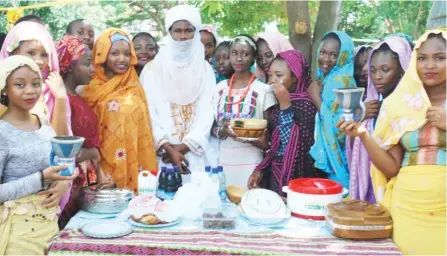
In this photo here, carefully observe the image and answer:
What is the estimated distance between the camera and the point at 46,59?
10.1ft

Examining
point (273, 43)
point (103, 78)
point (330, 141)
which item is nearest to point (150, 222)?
point (103, 78)

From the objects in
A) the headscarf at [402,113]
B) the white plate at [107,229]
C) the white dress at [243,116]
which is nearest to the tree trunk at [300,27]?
the white dress at [243,116]

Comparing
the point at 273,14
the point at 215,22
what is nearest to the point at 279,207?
the point at 273,14

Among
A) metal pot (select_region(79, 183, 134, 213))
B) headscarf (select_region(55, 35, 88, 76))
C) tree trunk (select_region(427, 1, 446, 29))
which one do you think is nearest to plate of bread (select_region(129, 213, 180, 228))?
metal pot (select_region(79, 183, 134, 213))

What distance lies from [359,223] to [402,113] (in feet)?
2.15

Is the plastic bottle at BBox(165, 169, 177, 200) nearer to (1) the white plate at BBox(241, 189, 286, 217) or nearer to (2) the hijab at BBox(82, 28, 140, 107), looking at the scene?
(1) the white plate at BBox(241, 189, 286, 217)

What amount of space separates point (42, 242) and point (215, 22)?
24.3ft

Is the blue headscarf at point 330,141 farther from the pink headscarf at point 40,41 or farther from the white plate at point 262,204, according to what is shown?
the pink headscarf at point 40,41

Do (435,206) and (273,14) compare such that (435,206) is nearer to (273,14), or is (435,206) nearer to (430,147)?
(430,147)

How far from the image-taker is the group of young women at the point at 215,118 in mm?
2502

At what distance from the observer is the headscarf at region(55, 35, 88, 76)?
133 inches

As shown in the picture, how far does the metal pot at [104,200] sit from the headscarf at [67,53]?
→ 3.31 feet

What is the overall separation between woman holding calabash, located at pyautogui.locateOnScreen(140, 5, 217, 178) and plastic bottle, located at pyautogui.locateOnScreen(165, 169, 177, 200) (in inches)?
26.1

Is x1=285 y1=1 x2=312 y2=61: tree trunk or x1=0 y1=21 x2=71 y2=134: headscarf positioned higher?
x1=285 y1=1 x2=312 y2=61: tree trunk
